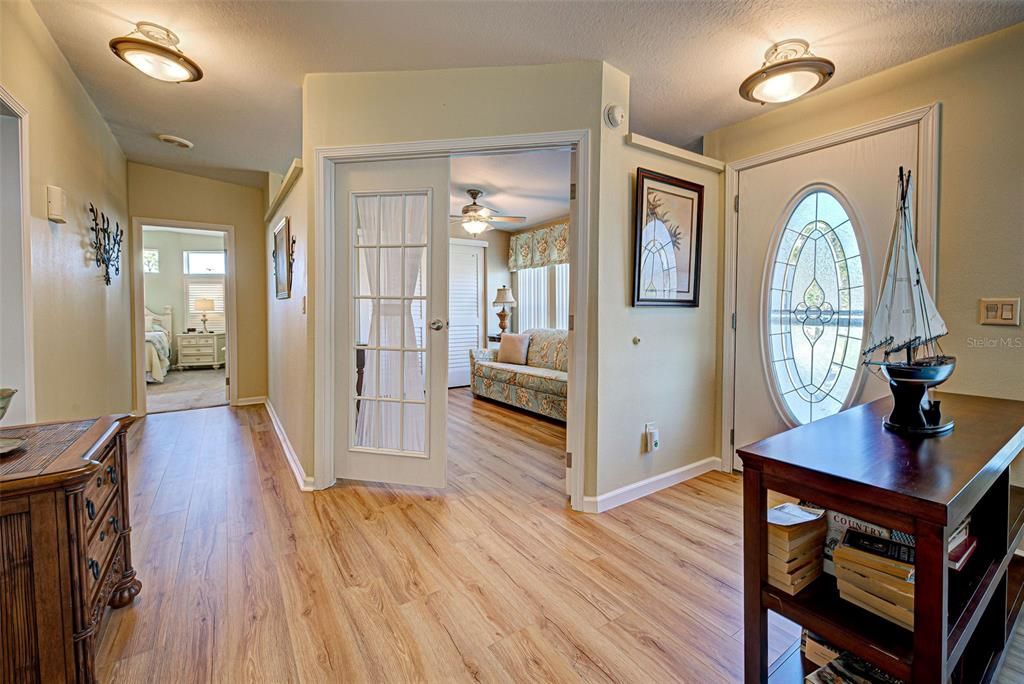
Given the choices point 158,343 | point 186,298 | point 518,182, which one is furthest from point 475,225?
point 186,298

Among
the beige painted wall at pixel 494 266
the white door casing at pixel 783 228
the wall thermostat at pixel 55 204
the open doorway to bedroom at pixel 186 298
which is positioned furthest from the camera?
the open doorway to bedroom at pixel 186 298

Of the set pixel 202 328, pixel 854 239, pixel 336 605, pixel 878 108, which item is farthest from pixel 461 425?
pixel 202 328

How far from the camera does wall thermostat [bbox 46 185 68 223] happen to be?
2123mm

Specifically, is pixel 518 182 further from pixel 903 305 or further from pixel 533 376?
pixel 903 305

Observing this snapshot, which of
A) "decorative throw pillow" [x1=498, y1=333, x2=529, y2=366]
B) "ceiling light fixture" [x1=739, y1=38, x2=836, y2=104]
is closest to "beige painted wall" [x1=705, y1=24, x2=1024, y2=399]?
"ceiling light fixture" [x1=739, y1=38, x2=836, y2=104]

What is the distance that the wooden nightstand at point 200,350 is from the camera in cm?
784

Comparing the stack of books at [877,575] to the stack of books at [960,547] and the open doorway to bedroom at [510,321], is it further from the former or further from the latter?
the open doorway to bedroom at [510,321]

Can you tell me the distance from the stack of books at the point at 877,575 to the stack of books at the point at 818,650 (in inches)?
9.4

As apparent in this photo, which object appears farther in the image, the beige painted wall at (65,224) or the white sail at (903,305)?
the beige painted wall at (65,224)

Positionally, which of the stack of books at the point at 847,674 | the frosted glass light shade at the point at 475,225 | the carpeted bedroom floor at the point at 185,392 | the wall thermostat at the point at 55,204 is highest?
the frosted glass light shade at the point at 475,225

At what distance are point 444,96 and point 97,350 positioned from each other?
9.84ft

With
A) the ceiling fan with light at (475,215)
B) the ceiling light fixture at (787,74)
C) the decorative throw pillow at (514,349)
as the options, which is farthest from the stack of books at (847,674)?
the decorative throw pillow at (514,349)

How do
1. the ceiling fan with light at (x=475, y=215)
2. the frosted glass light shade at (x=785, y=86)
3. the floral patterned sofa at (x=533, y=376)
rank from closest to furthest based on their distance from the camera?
the frosted glass light shade at (x=785, y=86) < the floral patterned sofa at (x=533, y=376) < the ceiling fan with light at (x=475, y=215)

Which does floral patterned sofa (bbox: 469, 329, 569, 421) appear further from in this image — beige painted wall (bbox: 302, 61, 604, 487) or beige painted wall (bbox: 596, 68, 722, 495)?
beige painted wall (bbox: 302, 61, 604, 487)
